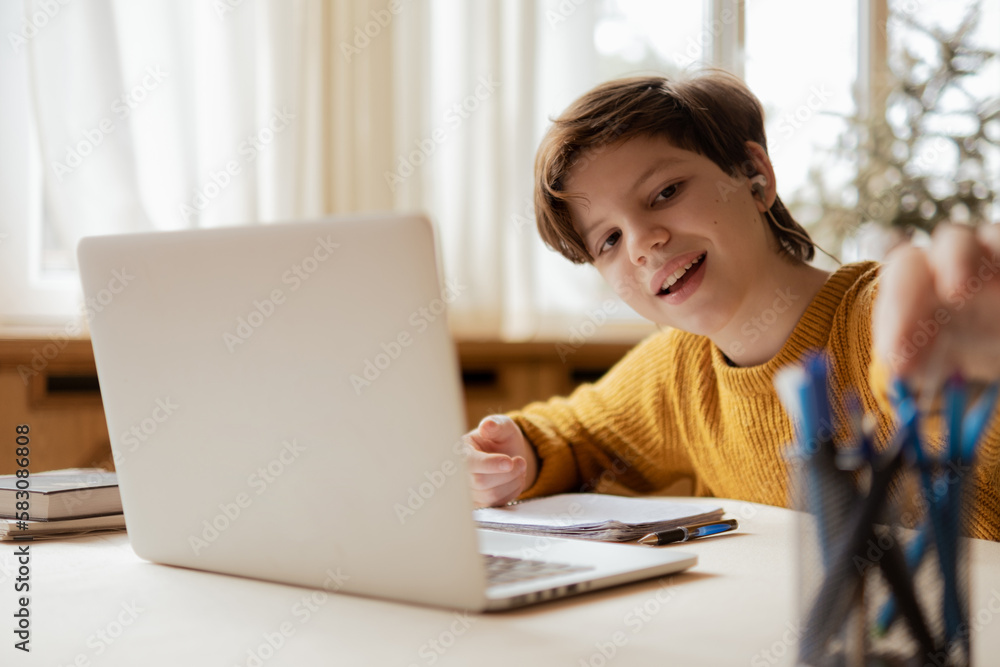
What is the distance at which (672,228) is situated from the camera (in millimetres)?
1234

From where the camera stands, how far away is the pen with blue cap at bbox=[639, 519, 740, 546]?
87 cm

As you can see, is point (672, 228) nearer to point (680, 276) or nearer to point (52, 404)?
point (680, 276)

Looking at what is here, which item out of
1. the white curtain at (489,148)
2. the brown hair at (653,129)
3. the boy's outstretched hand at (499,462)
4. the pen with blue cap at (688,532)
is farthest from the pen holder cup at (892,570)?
the white curtain at (489,148)

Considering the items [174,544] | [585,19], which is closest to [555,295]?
[585,19]

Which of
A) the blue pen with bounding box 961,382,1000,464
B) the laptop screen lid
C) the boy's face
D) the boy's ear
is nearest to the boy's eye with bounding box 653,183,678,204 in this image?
the boy's face

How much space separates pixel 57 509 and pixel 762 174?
3.29 ft

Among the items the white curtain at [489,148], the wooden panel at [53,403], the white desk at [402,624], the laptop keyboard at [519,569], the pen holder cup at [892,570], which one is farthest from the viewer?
the white curtain at [489,148]

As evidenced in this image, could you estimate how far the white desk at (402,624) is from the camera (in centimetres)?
53

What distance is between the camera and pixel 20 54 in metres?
2.09

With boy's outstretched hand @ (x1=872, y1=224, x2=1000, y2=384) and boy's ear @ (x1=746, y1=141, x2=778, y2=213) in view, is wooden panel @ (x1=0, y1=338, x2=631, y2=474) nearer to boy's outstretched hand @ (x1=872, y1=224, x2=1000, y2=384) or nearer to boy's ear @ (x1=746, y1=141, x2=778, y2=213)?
boy's ear @ (x1=746, y1=141, x2=778, y2=213)

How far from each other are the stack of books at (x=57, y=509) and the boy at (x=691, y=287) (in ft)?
1.32

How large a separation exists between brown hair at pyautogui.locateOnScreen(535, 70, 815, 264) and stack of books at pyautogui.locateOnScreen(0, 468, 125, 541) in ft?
2.23

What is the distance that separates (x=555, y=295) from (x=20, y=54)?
137cm

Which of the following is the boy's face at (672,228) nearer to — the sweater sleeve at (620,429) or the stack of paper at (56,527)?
the sweater sleeve at (620,429)
